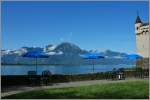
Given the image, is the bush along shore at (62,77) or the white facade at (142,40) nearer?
the bush along shore at (62,77)

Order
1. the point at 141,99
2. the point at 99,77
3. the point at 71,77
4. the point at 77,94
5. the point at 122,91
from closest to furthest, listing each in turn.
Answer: the point at 141,99, the point at 77,94, the point at 122,91, the point at 71,77, the point at 99,77

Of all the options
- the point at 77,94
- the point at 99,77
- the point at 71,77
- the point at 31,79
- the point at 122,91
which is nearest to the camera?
the point at 77,94

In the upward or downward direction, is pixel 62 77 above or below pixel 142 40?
below

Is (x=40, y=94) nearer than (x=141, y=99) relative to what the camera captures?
No

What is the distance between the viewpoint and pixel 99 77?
2333 cm

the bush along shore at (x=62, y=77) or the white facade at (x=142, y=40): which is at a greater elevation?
the white facade at (x=142, y=40)

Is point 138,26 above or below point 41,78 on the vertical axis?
above

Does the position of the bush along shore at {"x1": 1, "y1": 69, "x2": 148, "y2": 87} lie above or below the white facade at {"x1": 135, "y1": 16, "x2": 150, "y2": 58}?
below

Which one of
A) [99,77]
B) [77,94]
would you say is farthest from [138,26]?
[77,94]

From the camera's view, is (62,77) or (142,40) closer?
(62,77)

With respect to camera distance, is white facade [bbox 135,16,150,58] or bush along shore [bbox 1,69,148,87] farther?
white facade [bbox 135,16,150,58]

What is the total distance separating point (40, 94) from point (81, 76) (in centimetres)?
825

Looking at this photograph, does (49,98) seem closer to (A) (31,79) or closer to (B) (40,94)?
(B) (40,94)

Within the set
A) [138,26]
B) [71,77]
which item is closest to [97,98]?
[71,77]
